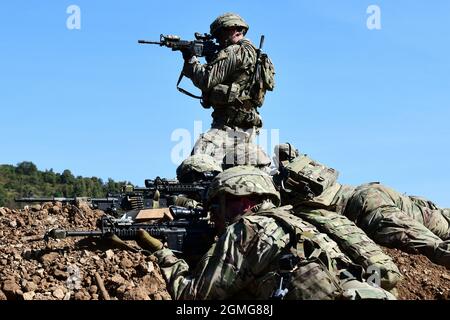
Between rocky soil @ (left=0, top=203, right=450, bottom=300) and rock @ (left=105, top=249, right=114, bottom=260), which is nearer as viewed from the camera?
rocky soil @ (left=0, top=203, right=450, bottom=300)

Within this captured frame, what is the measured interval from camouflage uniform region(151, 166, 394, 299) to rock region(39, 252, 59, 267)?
1.19 m

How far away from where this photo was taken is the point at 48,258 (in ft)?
27.2

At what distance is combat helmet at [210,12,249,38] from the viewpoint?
14430mm

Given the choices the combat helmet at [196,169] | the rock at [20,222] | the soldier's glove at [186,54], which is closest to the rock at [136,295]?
the rock at [20,222]

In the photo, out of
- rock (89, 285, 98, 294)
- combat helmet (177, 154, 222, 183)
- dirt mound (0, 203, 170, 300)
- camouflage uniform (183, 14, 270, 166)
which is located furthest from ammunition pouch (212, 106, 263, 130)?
rock (89, 285, 98, 294)

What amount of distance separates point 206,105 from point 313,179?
18.0 feet

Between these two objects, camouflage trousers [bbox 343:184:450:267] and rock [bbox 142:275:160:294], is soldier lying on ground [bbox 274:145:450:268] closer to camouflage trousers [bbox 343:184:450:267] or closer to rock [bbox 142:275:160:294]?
camouflage trousers [bbox 343:184:450:267]

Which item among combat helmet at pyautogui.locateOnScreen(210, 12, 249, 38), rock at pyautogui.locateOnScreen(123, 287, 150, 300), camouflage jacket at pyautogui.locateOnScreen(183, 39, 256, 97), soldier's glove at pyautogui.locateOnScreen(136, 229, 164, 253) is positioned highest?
combat helmet at pyautogui.locateOnScreen(210, 12, 249, 38)

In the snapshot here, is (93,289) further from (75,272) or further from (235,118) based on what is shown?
(235,118)

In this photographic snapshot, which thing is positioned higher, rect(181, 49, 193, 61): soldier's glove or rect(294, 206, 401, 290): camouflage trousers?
rect(181, 49, 193, 61): soldier's glove

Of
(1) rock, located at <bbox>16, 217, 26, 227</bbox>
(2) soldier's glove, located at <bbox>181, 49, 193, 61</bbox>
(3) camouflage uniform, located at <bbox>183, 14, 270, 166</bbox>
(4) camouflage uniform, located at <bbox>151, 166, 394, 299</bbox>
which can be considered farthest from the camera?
(2) soldier's glove, located at <bbox>181, 49, 193, 61</bbox>

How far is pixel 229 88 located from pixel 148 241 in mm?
6215

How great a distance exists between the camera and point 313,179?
368 inches
